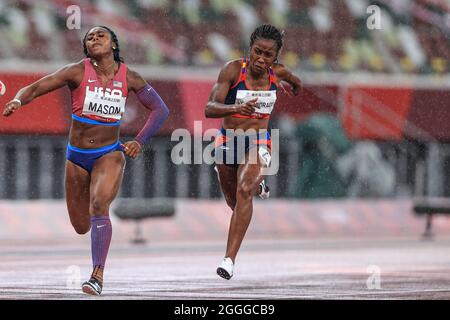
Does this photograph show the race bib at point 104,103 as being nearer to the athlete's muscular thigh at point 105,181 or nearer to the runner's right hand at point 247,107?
the athlete's muscular thigh at point 105,181

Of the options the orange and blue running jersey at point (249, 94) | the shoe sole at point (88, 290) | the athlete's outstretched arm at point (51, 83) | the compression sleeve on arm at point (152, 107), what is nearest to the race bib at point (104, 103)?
the athlete's outstretched arm at point (51, 83)

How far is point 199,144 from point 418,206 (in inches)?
248

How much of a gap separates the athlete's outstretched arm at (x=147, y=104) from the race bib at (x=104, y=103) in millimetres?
181

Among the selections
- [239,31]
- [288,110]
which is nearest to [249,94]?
[288,110]

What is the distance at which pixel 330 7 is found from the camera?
3094 centimetres

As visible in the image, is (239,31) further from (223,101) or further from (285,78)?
Result: (223,101)

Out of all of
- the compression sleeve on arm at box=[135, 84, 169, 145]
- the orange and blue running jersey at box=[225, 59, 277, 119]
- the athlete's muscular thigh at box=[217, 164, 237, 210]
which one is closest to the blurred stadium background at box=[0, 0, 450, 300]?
the athlete's muscular thigh at box=[217, 164, 237, 210]

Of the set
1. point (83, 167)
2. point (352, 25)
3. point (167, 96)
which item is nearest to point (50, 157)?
point (167, 96)

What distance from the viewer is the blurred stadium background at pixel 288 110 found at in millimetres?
21562

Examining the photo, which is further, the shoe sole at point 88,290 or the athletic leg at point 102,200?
the athletic leg at point 102,200

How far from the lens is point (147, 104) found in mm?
9906

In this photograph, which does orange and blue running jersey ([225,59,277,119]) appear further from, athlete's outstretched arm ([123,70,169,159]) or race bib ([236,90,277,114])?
athlete's outstretched arm ([123,70,169,159])

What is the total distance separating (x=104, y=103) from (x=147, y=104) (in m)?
0.50
